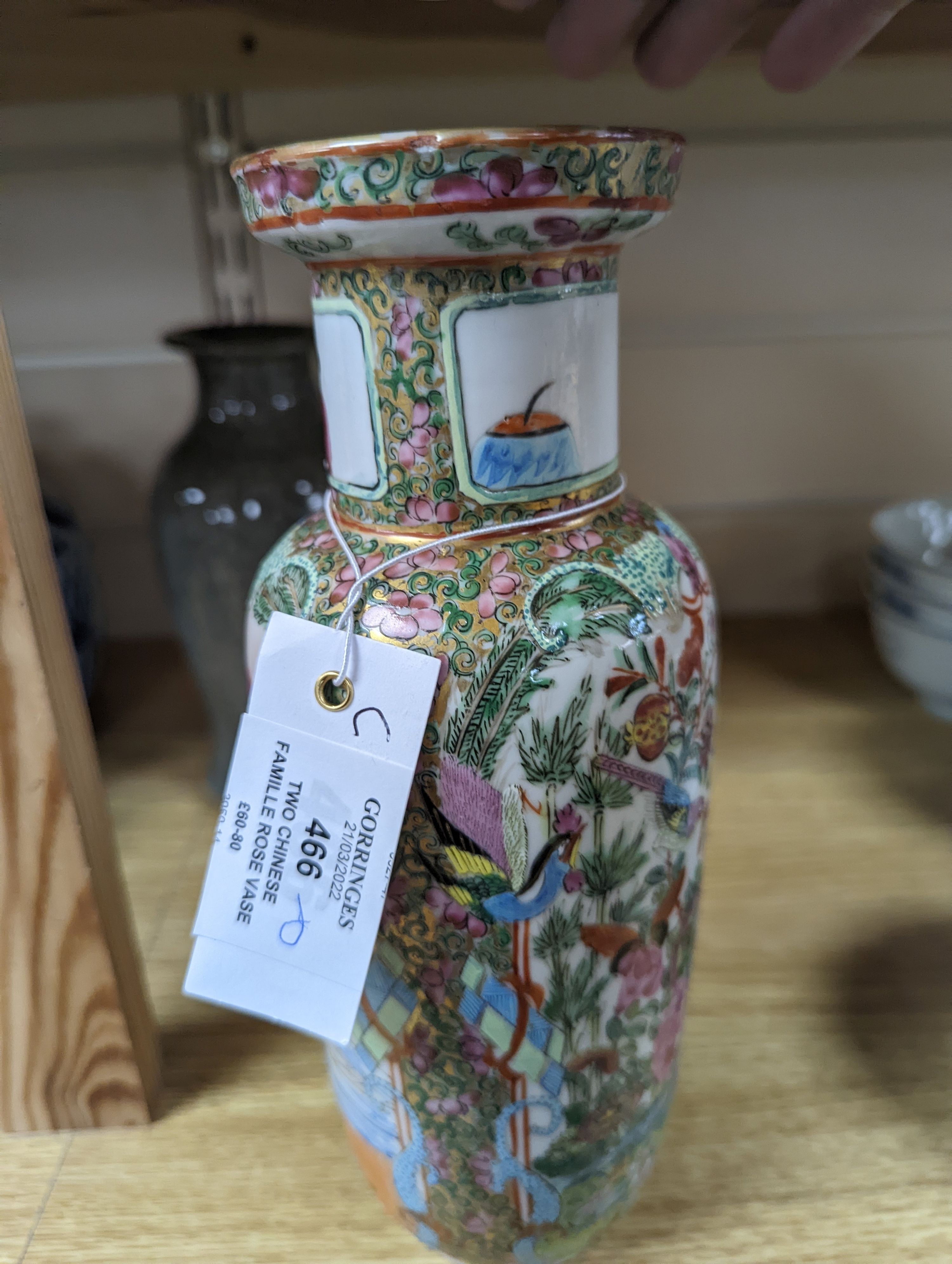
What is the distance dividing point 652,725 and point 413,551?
118 millimetres

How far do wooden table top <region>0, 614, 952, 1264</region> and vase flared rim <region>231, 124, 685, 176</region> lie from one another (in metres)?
0.48

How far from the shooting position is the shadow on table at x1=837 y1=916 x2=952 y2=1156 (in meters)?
0.51

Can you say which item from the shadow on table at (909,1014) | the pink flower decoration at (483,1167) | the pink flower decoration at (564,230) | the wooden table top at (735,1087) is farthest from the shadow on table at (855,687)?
the pink flower decoration at (564,230)

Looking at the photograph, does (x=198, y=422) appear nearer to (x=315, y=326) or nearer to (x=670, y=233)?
(x=315, y=326)

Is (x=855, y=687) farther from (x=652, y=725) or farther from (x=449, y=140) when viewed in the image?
(x=449, y=140)

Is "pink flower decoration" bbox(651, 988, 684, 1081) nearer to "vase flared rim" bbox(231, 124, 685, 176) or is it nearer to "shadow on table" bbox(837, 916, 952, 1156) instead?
"shadow on table" bbox(837, 916, 952, 1156)

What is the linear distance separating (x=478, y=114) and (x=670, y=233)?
208 mm

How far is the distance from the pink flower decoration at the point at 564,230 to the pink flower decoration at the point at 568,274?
0.04ft

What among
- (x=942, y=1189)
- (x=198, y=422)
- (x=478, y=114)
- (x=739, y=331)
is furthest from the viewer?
(x=739, y=331)

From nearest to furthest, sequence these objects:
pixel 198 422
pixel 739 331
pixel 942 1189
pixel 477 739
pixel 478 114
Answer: pixel 477 739 < pixel 942 1189 < pixel 198 422 < pixel 478 114 < pixel 739 331

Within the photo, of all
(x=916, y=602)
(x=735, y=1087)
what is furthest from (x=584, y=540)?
(x=916, y=602)

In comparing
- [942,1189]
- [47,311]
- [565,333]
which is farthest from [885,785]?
[47,311]

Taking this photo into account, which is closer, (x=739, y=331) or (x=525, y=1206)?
(x=525, y=1206)

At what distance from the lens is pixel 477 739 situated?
35 cm
